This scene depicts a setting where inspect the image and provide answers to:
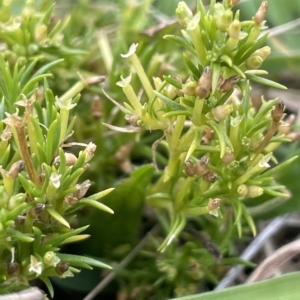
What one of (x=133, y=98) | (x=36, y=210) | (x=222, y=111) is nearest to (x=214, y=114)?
(x=222, y=111)

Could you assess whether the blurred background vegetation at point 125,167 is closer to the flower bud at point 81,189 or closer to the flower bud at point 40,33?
the flower bud at point 40,33

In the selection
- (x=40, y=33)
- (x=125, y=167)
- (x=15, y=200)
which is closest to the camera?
(x=15, y=200)

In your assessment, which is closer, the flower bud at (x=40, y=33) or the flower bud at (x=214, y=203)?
the flower bud at (x=214, y=203)

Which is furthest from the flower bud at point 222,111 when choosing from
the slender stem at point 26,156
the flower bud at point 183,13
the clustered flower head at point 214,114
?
the slender stem at point 26,156

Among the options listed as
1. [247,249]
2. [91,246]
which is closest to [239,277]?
[247,249]

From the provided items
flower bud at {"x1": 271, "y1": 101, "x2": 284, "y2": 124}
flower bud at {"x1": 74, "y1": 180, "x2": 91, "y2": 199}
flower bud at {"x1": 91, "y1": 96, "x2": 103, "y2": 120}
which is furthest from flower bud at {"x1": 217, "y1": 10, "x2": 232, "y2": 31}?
flower bud at {"x1": 91, "y1": 96, "x2": 103, "y2": 120}

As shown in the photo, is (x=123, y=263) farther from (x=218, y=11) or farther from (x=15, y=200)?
(x=218, y=11)

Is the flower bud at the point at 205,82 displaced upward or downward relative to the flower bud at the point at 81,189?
upward
